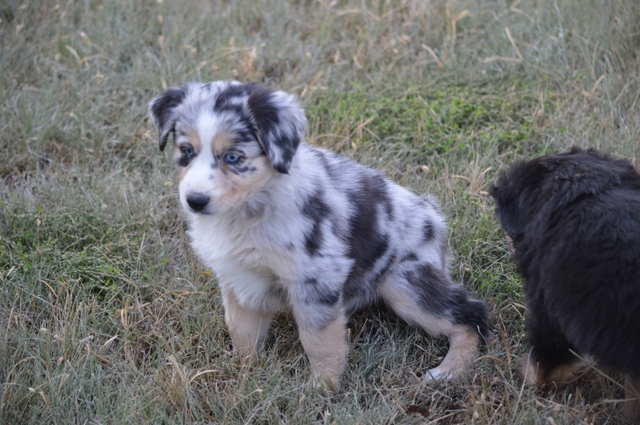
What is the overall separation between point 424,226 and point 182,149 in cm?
Result: 145

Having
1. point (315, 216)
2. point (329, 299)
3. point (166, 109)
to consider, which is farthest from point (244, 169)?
point (329, 299)

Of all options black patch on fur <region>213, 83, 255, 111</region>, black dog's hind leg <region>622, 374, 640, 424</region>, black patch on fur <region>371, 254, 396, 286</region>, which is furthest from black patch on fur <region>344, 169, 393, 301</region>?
black dog's hind leg <region>622, 374, 640, 424</region>

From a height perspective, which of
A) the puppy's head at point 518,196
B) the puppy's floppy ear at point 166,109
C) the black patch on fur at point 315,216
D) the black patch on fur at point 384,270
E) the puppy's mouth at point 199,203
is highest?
the puppy's floppy ear at point 166,109

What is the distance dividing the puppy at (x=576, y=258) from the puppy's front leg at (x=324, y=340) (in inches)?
36.8

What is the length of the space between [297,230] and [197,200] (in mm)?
537

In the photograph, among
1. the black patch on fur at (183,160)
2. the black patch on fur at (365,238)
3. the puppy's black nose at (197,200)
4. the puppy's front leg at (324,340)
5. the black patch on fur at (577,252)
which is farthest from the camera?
the black patch on fur at (365,238)

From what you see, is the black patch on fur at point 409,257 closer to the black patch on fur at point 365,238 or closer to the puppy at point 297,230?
the puppy at point 297,230

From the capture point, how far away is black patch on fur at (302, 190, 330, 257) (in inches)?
129

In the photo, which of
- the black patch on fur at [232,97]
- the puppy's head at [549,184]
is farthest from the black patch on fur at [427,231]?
the black patch on fur at [232,97]

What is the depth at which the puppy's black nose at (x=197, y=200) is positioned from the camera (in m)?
2.98

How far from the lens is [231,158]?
3.10 metres

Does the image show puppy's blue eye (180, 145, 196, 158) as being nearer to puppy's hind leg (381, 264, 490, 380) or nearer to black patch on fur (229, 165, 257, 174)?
black patch on fur (229, 165, 257, 174)

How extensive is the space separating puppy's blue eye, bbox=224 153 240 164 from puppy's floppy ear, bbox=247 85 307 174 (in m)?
0.13

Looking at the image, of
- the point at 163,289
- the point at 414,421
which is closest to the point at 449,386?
the point at 414,421
